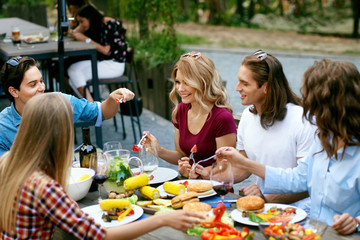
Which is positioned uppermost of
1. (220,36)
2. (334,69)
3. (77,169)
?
(334,69)

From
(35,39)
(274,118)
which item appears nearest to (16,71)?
(274,118)

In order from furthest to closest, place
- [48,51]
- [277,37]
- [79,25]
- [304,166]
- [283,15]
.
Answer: [283,15]
[277,37]
[79,25]
[48,51]
[304,166]

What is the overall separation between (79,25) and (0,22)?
240cm

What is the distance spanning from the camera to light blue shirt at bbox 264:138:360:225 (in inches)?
86.6

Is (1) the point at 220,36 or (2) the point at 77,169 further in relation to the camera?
(1) the point at 220,36

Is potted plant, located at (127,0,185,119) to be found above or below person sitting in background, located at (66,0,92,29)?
below

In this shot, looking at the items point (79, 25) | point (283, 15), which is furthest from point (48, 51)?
point (283, 15)

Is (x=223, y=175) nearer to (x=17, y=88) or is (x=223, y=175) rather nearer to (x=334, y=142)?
(x=334, y=142)

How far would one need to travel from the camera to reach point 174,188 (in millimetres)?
2441

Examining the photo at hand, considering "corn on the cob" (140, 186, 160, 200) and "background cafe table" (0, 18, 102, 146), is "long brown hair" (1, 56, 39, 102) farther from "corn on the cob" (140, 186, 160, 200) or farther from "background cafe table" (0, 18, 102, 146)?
"background cafe table" (0, 18, 102, 146)

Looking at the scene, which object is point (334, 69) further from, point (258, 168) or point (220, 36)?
point (220, 36)

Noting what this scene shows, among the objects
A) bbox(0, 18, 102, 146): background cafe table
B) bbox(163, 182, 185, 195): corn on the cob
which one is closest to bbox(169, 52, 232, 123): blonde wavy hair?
bbox(163, 182, 185, 195): corn on the cob

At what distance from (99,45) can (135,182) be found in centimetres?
367

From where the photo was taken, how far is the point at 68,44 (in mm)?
5465
